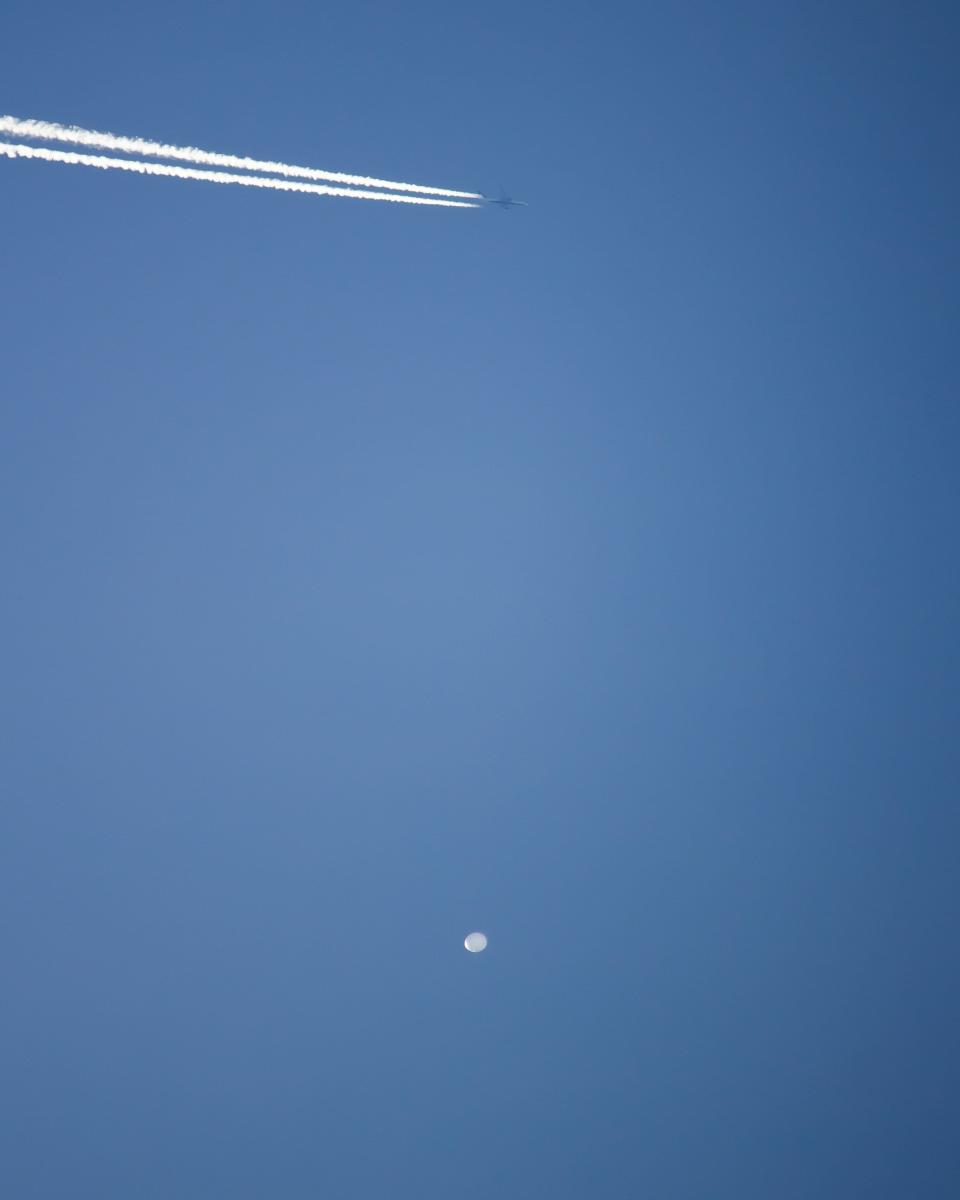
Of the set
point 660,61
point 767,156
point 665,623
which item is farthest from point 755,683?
point 660,61

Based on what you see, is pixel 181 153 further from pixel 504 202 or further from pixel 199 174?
pixel 504 202

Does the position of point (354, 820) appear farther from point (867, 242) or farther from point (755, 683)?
point (867, 242)

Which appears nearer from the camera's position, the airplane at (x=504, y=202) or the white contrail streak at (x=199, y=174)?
the white contrail streak at (x=199, y=174)

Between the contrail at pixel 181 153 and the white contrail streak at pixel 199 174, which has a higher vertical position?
the contrail at pixel 181 153

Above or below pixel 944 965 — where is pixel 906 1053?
below
